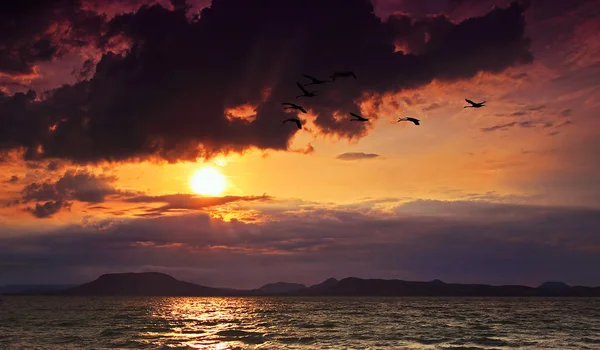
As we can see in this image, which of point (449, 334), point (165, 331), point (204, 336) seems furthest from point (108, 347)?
point (449, 334)

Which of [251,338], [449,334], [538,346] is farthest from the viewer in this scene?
[449,334]

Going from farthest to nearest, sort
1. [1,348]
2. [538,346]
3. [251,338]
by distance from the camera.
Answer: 1. [251,338]
2. [538,346]
3. [1,348]

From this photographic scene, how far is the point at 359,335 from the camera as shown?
6919 cm

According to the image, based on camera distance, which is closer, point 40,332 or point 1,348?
point 1,348

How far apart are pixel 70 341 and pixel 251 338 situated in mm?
19820

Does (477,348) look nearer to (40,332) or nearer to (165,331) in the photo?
(165,331)

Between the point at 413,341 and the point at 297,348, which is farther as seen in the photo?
the point at 413,341

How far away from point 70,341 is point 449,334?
150 ft

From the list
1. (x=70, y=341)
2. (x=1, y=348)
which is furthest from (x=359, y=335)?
(x=1, y=348)

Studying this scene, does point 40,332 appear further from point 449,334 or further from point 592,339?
point 592,339

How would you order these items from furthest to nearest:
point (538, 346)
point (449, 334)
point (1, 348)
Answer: point (449, 334), point (538, 346), point (1, 348)

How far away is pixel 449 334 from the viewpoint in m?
72.3

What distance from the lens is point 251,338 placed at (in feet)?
214

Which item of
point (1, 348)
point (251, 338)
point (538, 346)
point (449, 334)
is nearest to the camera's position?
point (1, 348)
